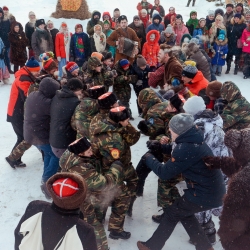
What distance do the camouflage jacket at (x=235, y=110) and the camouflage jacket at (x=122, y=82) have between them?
2600 millimetres

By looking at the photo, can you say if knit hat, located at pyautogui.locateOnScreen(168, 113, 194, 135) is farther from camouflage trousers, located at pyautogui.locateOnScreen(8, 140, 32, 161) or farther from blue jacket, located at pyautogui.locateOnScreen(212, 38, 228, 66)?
blue jacket, located at pyautogui.locateOnScreen(212, 38, 228, 66)

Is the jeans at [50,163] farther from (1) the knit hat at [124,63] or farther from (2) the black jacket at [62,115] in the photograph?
(1) the knit hat at [124,63]

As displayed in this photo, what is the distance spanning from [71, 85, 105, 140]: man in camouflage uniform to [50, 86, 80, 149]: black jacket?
0.09 meters

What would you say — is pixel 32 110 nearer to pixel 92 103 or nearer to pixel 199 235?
pixel 92 103

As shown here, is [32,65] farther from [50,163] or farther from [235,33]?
[235,33]

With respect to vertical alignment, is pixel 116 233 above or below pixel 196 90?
below

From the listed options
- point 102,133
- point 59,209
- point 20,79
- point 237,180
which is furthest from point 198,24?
point 59,209

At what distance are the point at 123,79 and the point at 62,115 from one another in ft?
8.03

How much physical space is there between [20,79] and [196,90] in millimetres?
2955

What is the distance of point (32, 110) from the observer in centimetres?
470

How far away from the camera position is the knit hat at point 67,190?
222 cm

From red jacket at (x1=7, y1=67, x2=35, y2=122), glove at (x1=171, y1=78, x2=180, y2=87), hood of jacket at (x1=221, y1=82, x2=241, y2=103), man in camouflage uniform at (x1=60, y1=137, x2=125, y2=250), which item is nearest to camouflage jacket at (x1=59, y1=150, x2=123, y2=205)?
man in camouflage uniform at (x1=60, y1=137, x2=125, y2=250)

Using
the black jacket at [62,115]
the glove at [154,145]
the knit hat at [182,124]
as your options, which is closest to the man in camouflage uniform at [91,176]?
the glove at [154,145]

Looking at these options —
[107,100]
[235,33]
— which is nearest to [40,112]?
[107,100]
